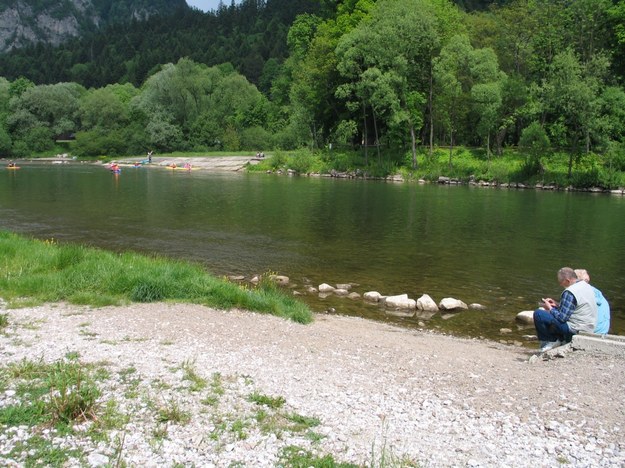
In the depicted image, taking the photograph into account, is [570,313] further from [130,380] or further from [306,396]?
[130,380]

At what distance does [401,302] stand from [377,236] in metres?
11.7

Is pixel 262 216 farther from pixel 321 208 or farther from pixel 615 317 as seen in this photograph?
pixel 615 317

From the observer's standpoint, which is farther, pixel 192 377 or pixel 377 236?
pixel 377 236

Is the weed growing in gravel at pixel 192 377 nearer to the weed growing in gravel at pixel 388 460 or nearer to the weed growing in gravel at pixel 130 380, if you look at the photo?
the weed growing in gravel at pixel 130 380

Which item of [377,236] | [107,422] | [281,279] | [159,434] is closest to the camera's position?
[159,434]

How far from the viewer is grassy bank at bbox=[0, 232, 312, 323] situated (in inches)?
558

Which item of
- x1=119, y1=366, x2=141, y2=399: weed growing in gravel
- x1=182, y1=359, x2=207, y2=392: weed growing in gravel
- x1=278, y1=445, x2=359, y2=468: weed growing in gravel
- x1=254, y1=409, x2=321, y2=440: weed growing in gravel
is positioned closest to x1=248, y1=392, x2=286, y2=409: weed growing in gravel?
x1=254, y1=409, x2=321, y2=440: weed growing in gravel

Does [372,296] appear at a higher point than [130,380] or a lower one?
lower

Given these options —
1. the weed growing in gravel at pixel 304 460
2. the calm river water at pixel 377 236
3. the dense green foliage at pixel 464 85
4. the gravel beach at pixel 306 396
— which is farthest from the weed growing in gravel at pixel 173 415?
the dense green foliage at pixel 464 85

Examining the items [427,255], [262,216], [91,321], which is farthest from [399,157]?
[91,321]

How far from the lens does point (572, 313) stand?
11672 millimetres

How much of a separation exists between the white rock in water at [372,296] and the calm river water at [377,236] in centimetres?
55

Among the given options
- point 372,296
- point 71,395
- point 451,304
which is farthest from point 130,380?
point 451,304

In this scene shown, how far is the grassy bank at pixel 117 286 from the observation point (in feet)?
46.5
